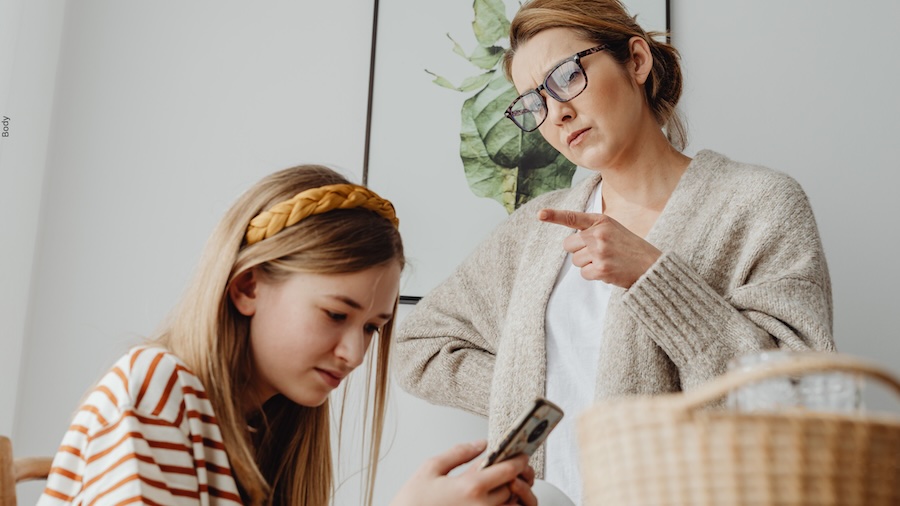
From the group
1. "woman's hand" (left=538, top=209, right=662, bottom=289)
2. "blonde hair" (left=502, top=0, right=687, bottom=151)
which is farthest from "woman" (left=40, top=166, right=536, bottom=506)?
"blonde hair" (left=502, top=0, right=687, bottom=151)

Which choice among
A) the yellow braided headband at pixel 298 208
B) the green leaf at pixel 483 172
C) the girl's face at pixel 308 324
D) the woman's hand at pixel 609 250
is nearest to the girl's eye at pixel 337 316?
the girl's face at pixel 308 324

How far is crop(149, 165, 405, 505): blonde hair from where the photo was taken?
0.92 metres

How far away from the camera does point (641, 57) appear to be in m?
1.42

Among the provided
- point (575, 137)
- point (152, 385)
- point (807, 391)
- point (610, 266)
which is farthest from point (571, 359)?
point (807, 391)

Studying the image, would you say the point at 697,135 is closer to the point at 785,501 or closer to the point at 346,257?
the point at 346,257

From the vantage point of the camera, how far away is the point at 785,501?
1.46ft

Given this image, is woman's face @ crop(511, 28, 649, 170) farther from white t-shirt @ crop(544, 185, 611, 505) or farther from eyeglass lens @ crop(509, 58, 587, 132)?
white t-shirt @ crop(544, 185, 611, 505)

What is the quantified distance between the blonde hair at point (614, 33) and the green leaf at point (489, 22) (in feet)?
1.01

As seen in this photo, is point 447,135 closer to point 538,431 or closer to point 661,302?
point 661,302

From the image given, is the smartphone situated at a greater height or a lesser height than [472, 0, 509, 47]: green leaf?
lesser

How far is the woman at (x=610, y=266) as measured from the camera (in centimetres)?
114

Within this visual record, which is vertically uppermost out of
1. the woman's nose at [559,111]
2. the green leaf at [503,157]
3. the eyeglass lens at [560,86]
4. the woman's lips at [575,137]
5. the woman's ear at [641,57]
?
the woman's ear at [641,57]

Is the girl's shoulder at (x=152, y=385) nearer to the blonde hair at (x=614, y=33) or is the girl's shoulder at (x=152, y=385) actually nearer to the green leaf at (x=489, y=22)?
the blonde hair at (x=614, y=33)

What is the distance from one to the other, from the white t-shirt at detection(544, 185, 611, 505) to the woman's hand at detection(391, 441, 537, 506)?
0.42 meters
